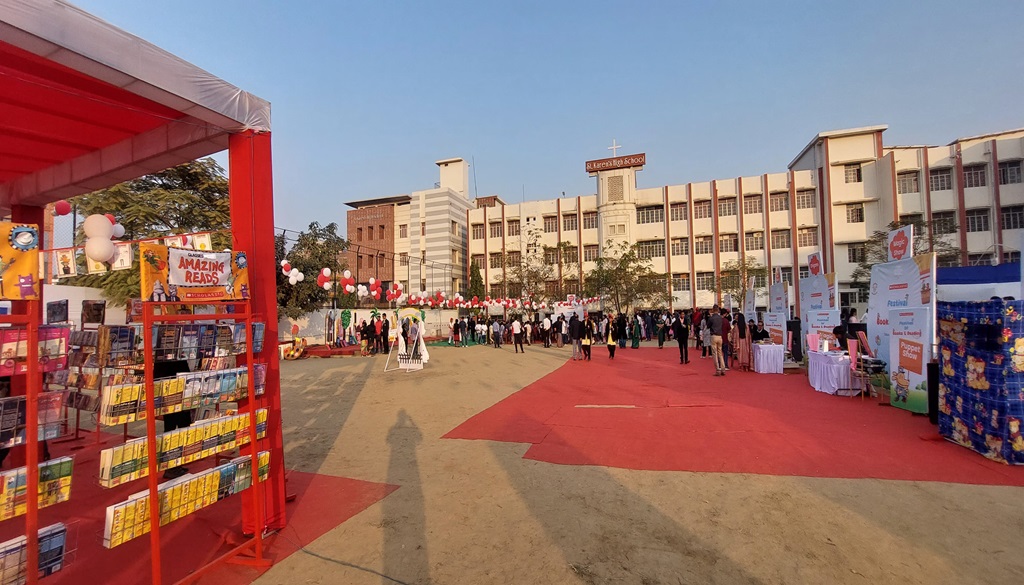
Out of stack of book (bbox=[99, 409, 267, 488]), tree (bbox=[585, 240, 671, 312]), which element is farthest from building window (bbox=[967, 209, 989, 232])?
stack of book (bbox=[99, 409, 267, 488])

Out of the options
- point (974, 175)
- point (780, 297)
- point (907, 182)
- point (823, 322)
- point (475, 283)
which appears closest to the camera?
point (823, 322)

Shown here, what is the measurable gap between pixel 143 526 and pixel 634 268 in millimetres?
32107

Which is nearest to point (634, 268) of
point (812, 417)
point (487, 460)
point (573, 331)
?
point (573, 331)

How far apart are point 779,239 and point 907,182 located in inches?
321

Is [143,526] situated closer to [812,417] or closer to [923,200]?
[812,417]

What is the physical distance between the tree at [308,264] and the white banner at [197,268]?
2184 cm

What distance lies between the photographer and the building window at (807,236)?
33.3m

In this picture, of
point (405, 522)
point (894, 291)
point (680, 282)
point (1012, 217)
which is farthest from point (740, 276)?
point (405, 522)

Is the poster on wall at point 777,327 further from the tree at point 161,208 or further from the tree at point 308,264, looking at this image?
the tree at point 308,264

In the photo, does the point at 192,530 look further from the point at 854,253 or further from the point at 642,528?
the point at 854,253

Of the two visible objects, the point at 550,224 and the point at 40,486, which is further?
the point at 550,224

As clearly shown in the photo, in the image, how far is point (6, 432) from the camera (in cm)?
247

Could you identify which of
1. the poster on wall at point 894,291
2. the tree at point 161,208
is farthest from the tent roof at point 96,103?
the poster on wall at point 894,291

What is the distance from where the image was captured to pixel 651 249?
3703cm
